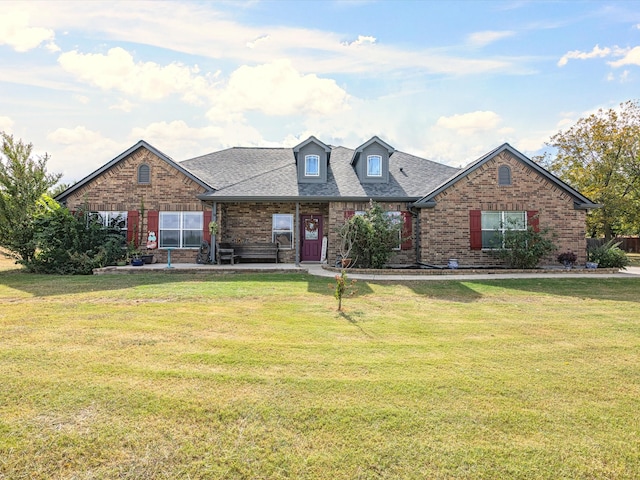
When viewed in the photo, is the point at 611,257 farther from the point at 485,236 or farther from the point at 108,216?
the point at 108,216

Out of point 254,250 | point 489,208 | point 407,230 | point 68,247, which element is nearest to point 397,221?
point 407,230

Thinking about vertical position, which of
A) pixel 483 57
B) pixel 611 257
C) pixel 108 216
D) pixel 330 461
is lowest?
pixel 330 461

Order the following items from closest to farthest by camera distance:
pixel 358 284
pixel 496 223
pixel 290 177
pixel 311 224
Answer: pixel 358 284 < pixel 496 223 < pixel 311 224 < pixel 290 177

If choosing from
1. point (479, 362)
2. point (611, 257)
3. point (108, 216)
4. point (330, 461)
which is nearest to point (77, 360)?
point (330, 461)

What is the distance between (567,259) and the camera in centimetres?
1468

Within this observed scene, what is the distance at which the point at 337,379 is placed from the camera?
13.1ft

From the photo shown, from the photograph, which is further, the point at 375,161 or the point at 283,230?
the point at 375,161

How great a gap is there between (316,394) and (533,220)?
14.8 m

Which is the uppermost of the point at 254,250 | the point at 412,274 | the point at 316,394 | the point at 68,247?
the point at 68,247

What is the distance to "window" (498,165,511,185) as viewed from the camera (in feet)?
50.0

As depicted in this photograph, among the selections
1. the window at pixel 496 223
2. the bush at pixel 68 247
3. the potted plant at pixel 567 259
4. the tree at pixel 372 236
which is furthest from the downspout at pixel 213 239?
the potted plant at pixel 567 259

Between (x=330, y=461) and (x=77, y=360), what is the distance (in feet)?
11.5

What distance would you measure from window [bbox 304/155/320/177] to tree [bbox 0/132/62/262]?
1065 cm

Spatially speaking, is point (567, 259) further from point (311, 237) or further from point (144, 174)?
point (144, 174)
